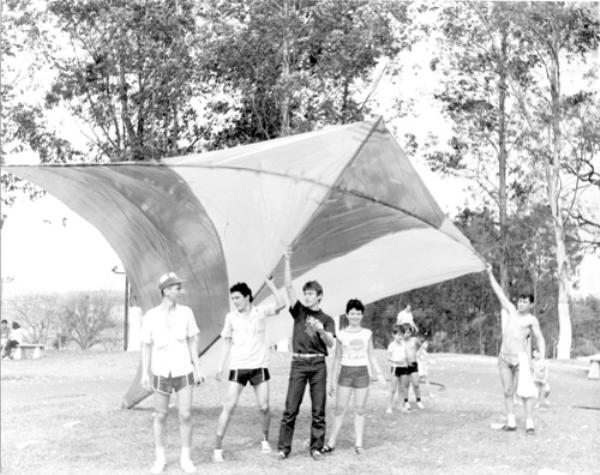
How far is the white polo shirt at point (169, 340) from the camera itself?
6.99 m

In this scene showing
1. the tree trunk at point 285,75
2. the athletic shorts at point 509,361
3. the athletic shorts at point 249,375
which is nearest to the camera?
the athletic shorts at point 249,375

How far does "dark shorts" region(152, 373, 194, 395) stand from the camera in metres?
7.02

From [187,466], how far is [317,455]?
125 cm

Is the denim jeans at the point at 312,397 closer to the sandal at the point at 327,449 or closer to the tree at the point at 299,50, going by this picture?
the sandal at the point at 327,449

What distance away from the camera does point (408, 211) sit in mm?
9078

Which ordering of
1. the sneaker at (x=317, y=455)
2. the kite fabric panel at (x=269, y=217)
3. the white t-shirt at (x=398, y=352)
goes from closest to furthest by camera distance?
the sneaker at (x=317, y=455), the kite fabric panel at (x=269, y=217), the white t-shirt at (x=398, y=352)

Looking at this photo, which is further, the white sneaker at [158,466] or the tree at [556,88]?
the tree at [556,88]

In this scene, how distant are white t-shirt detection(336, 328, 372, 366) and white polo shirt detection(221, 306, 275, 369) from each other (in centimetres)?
75

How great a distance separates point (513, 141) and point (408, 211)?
22.8 meters

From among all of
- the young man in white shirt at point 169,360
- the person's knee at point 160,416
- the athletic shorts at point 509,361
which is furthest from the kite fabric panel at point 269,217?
the person's knee at point 160,416

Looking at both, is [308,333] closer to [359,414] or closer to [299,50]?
[359,414]

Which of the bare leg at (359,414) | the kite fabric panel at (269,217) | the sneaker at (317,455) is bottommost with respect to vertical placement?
the sneaker at (317,455)

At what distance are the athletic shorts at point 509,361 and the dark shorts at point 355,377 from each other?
1.94 m

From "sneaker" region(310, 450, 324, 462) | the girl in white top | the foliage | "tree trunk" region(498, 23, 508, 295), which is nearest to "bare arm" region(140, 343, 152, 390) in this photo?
"sneaker" region(310, 450, 324, 462)
